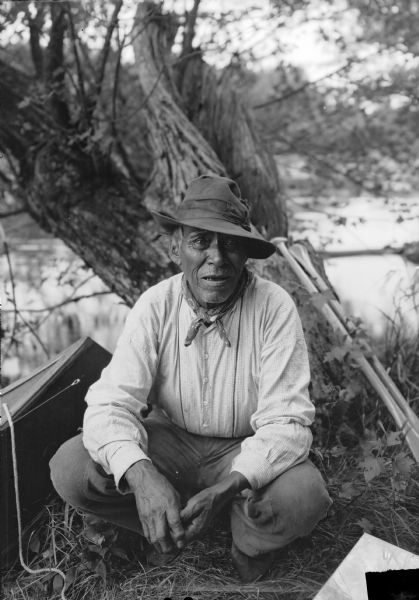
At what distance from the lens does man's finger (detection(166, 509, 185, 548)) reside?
2.20m

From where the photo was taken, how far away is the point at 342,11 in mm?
5387

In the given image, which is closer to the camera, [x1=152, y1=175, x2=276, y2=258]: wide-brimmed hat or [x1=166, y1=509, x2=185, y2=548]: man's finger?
[x1=166, y1=509, x2=185, y2=548]: man's finger

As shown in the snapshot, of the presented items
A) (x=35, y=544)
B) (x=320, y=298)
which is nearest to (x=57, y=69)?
(x=320, y=298)

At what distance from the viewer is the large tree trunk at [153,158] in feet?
13.6

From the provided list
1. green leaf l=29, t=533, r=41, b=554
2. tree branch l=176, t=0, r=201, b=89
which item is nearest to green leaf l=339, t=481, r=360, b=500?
green leaf l=29, t=533, r=41, b=554

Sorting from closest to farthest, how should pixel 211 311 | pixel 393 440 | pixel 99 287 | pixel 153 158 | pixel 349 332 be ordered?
pixel 211 311 → pixel 393 440 → pixel 349 332 → pixel 153 158 → pixel 99 287

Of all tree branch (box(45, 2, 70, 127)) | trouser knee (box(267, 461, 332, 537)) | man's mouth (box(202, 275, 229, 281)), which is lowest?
trouser knee (box(267, 461, 332, 537))

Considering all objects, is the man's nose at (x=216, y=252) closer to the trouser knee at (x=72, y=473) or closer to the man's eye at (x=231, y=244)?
the man's eye at (x=231, y=244)

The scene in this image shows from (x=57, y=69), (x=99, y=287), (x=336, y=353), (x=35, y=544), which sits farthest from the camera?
(x=99, y=287)

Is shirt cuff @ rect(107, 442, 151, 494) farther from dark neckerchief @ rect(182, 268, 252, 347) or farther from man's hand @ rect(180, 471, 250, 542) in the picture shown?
dark neckerchief @ rect(182, 268, 252, 347)

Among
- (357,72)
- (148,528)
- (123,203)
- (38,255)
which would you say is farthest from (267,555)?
(38,255)

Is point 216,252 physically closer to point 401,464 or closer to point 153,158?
point 401,464

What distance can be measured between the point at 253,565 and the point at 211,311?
3.28 ft

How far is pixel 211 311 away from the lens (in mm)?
2545
